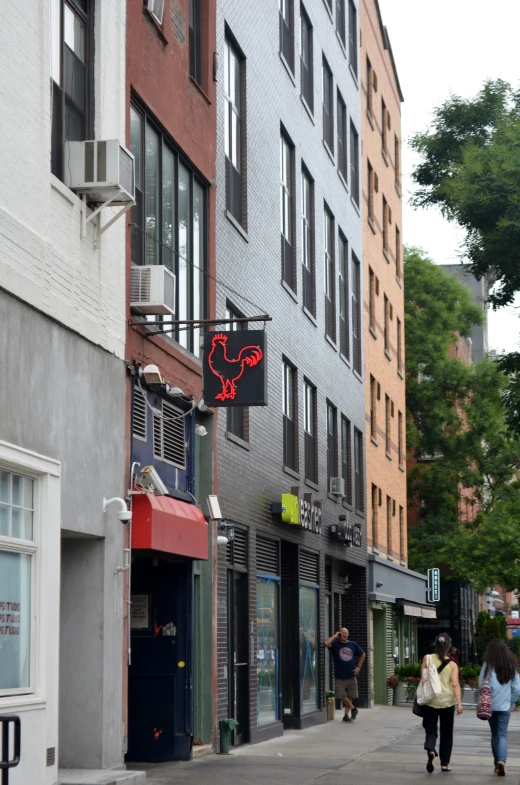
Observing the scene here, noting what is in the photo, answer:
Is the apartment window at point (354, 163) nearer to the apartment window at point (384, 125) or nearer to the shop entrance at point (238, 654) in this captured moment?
the apartment window at point (384, 125)

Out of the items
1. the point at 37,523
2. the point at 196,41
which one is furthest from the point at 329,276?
the point at 37,523

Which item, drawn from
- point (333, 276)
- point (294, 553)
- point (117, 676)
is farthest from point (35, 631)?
point (333, 276)

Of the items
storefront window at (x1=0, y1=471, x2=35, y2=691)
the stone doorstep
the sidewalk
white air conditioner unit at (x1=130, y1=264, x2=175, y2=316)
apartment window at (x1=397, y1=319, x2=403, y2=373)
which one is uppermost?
apartment window at (x1=397, y1=319, x2=403, y2=373)

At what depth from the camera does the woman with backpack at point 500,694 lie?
50.4ft

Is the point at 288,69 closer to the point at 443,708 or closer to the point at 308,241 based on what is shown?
the point at 308,241

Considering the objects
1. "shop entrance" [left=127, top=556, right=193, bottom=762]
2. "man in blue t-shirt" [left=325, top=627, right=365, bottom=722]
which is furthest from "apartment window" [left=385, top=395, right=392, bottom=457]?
"shop entrance" [left=127, top=556, right=193, bottom=762]

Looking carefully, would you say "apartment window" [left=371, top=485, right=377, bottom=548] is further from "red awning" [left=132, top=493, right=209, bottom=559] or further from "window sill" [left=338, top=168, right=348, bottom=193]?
"red awning" [left=132, top=493, right=209, bottom=559]

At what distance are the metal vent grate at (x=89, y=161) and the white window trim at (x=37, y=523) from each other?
2859 mm

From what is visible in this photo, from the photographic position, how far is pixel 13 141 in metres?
11.0

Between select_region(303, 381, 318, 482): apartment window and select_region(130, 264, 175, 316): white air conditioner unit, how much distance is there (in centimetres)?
1135

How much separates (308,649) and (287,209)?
8.51 metres

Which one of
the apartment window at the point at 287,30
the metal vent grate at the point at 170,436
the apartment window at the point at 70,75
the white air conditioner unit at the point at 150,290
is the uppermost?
the apartment window at the point at 287,30

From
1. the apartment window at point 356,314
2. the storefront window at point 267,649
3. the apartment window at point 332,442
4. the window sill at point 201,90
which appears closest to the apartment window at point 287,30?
the window sill at point 201,90

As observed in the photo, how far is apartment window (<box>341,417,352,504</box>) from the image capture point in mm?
30484
